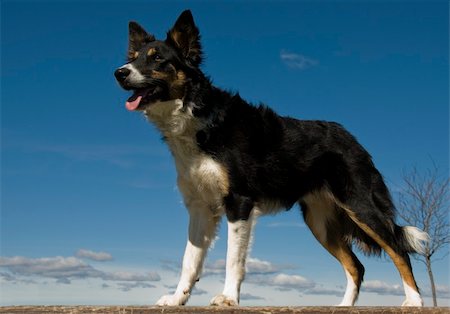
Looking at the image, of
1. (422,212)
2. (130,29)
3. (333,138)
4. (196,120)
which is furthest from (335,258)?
(422,212)

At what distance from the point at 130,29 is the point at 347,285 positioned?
171 inches

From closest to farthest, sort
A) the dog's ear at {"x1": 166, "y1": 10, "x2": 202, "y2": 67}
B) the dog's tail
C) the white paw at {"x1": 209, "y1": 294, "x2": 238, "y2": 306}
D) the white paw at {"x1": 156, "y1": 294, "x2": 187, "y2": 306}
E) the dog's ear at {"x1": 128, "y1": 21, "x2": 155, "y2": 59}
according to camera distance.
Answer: the white paw at {"x1": 209, "y1": 294, "x2": 238, "y2": 306} → the white paw at {"x1": 156, "y1": 294, "x2": 187, "y2": 306} → the dog's ear at {"x1": 166, "y1": 10, "x2": 202, "y2": 67} → the dog's ear at {"x1": 128, "y1": 21, "x2": 155, "y2": 59} → the dog's tail

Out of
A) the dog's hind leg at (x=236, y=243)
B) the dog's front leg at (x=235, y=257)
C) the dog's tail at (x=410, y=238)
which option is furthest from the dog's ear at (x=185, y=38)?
the dog's tail at (x=410, y=238)

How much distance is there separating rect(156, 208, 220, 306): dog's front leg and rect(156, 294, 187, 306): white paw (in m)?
0.03

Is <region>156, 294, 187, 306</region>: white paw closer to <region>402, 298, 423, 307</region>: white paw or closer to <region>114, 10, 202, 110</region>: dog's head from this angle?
<region>114, 10, 202, 110</region>: dog's head

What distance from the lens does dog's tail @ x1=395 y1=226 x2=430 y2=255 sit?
7730 millimetres

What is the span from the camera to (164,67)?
21.7 ft

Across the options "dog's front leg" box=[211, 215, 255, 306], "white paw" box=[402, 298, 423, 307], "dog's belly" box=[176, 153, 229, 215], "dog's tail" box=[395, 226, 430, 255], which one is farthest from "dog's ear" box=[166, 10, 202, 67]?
"white paw" box=[402, 298, 423, 307]

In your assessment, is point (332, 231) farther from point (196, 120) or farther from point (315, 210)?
point (196, 120)

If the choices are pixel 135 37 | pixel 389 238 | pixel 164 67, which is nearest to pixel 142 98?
pixel 164 67

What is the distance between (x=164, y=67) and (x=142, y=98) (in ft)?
1.43

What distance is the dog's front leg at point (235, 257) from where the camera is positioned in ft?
20.3

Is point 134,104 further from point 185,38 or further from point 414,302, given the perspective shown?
point 414,302

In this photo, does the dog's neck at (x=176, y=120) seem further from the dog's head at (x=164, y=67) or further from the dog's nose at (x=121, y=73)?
the dog's nose at (x=121, y=73)
